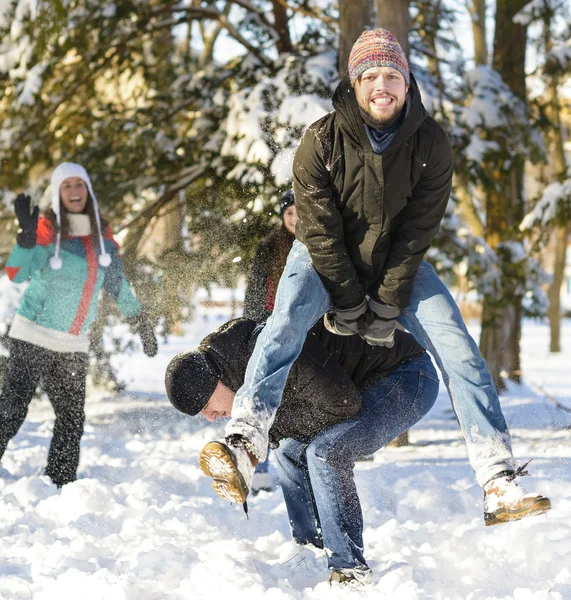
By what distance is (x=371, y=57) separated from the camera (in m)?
3.02

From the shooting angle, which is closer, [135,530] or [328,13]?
[135,530]

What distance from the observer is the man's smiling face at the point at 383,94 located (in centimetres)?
296

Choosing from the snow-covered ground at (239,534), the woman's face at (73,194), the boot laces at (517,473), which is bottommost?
the snow-covered ground at (239,534)

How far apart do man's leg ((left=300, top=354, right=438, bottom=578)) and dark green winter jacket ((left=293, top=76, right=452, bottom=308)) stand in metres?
0.40

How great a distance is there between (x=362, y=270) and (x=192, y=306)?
5310mm

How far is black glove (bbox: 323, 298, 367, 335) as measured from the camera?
10.3 feet

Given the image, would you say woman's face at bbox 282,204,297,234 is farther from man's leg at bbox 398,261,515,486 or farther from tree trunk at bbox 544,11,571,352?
tree trunk at bbox 544,11,571,352

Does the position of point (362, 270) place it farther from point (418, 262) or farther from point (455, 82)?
point (455, 82)

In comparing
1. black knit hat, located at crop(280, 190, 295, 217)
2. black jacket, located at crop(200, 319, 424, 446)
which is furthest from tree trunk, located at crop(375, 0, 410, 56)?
black jacket, located at crop(200, 319, 424, 446)

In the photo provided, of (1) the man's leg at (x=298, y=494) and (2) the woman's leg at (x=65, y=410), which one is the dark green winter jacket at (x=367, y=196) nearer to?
(1) the man's leg at (x=298, y=494)

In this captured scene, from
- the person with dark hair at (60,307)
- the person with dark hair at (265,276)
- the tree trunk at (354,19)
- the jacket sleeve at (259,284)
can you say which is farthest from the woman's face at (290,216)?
the tree trunk at (354,19)

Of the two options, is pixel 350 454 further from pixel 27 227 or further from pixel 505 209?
pixel 505 209

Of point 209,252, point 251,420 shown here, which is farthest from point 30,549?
point 209,252

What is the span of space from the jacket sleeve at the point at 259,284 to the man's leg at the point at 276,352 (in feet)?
5.82
